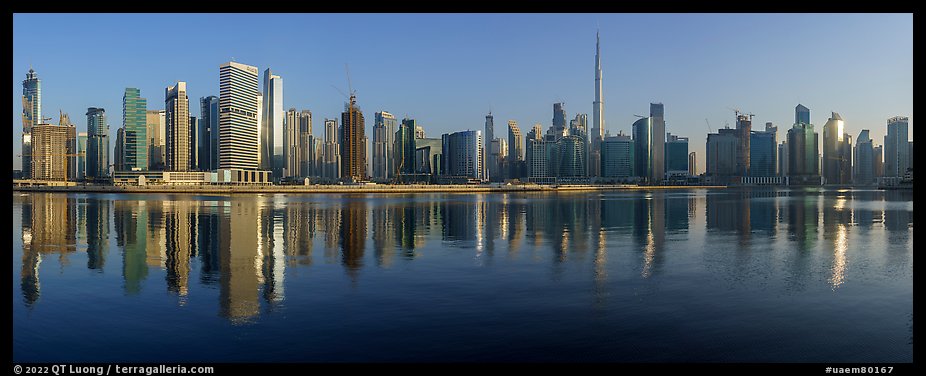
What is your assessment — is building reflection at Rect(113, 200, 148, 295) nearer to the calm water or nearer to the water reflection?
the water reflection

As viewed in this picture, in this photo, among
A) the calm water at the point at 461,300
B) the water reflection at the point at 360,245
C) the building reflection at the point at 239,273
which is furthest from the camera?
the water reflection at the point at 360,245

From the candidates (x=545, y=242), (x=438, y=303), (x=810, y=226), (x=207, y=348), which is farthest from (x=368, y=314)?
(x=810, y=226)

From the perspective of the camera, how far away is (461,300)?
23.9 m

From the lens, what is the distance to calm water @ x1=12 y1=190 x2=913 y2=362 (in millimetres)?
17750

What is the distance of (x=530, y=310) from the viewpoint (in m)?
22.3

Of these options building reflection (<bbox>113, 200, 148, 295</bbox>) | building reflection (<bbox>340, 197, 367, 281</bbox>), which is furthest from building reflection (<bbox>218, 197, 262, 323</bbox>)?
building reflection (<bbox>340, 197, 367, 281</bbox>)

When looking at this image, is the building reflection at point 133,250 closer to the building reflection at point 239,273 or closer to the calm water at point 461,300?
the calm water at point 461,300

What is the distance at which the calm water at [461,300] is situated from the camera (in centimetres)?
1775

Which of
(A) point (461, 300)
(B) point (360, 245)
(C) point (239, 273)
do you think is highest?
(B) point (360, 245)

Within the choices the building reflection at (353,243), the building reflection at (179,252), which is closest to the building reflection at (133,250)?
the building reflection at (179,252)

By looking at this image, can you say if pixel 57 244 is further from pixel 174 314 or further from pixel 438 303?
pixel 438 303

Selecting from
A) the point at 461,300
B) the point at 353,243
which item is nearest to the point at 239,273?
the point at 461,300

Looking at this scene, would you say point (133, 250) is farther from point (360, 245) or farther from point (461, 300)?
point (461, 300)
